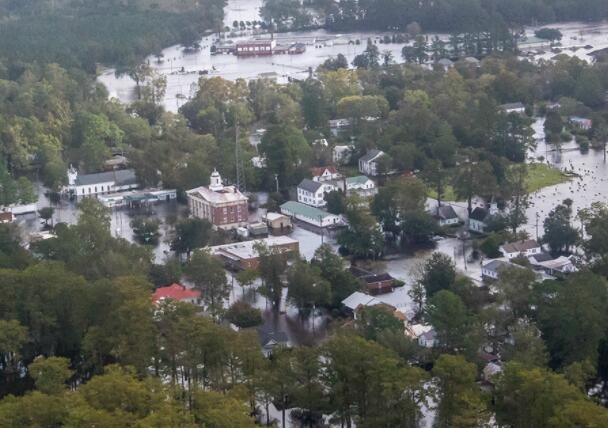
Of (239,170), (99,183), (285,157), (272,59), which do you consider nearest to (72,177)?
(99,183)

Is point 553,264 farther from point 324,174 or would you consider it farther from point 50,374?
point 50,374

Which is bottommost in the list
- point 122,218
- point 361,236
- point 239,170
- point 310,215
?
point 122,218

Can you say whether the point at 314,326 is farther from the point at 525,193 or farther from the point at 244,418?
the point at 525,193

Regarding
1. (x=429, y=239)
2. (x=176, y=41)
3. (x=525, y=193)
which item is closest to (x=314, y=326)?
(x=429, y=239)

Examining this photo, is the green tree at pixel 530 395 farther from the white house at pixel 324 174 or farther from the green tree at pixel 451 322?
the white house at pixel 324 174

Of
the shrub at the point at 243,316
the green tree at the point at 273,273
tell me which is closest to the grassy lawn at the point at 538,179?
the green tree at the point at 273,273

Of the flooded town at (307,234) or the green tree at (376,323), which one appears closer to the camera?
the flooded town at (307,234)
